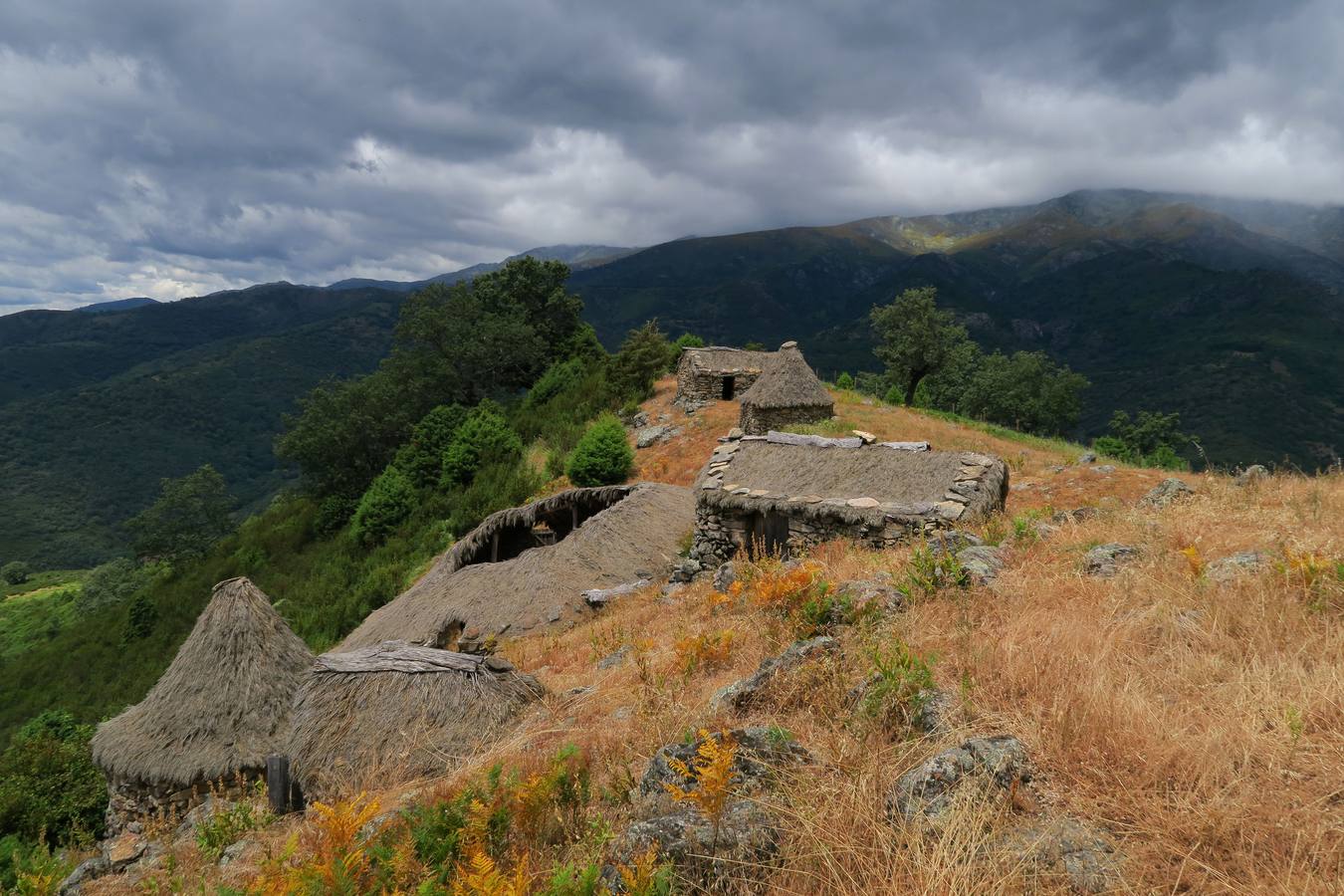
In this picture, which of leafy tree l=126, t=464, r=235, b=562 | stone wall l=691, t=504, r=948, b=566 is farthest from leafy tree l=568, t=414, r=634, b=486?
leafy tree l=126, t=464, r=235, b=562

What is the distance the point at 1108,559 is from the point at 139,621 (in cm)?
3892

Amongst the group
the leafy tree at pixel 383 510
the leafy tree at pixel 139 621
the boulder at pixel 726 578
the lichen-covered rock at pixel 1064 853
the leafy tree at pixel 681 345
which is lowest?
the leafy tree at pixel 139 621

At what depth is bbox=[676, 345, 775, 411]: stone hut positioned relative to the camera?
1168 inches

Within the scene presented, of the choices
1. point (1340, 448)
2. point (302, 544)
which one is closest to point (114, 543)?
point (302, 544)

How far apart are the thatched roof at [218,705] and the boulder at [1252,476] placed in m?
15.0

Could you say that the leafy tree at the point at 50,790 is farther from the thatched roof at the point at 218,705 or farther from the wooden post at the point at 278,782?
the wooden post at the point at 278,782

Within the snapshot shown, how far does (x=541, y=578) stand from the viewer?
13.1 m

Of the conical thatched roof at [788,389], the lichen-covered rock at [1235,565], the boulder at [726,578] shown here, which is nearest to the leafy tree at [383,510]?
the conical thatched roof at [788,389]

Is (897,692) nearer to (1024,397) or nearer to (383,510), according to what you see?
(383,510)

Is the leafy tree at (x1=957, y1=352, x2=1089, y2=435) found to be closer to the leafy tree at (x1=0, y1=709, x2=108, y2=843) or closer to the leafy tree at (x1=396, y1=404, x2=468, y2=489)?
the leafy tree at (x1=396, y1=404, x2=468, y2=489)

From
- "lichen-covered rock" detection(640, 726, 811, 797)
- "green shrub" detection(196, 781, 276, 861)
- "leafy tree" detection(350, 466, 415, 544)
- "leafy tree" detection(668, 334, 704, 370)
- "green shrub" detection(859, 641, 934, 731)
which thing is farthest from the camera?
"leafy tree" detection(668, 334, 704, 370)

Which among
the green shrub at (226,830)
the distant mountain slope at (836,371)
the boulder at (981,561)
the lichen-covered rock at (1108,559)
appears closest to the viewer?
the green shrub at (226,830)

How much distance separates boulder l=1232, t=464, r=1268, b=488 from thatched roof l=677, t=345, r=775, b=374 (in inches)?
831

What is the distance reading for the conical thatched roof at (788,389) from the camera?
24.8m
